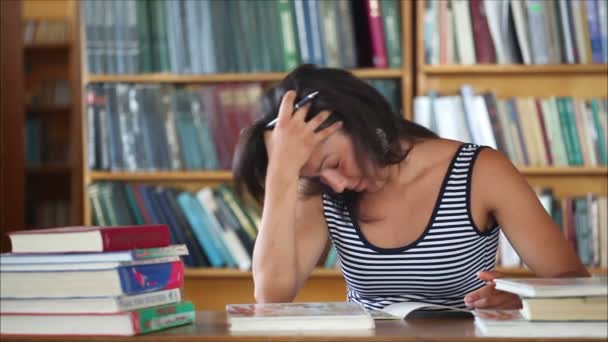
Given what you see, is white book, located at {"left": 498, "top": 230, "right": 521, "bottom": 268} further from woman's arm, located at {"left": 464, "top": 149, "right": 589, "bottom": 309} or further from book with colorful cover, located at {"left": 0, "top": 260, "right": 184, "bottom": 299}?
book with colorful cover, located at {"left": 0, "top": 260, "right": 184, "bottom": 299}

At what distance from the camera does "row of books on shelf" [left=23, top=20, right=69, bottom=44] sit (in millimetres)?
5992

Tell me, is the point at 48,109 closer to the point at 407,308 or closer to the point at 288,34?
the point at 288,34

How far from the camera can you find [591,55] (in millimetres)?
3127

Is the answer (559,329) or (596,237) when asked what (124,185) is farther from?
(559,329)

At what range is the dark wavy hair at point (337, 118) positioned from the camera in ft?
5.32

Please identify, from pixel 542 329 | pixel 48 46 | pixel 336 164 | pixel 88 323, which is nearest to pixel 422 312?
pixel 542 329

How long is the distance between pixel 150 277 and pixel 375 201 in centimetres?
66

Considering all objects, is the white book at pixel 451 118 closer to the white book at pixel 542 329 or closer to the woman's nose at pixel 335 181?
the woman's nose at pixel 335 181

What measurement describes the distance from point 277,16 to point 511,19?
2.58 ft

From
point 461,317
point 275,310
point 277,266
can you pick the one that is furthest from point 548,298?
point 277,266

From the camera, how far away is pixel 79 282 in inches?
48.8

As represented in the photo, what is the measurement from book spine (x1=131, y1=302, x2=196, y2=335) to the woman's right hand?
387 mm

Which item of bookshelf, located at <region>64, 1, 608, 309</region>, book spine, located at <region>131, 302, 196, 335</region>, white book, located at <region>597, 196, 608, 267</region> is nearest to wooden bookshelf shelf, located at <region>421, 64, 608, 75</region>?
bookshelf, located at <region>64, 1, 608, 309</region>

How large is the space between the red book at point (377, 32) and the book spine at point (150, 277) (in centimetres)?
192
